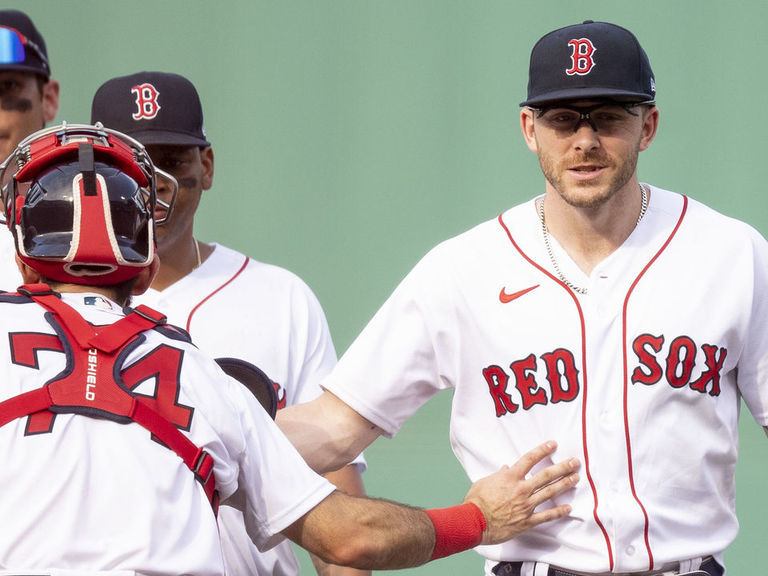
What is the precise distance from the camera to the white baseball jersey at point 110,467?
5.99ft

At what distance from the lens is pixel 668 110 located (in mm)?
5188

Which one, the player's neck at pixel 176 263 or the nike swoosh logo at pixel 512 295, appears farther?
the player's neck at pixel 176 263

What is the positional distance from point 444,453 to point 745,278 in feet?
9.70

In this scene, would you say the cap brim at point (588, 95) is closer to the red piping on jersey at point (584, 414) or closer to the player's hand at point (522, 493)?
the red piping on jersey at point (584, 414)

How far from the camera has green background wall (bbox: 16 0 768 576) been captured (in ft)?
16.9

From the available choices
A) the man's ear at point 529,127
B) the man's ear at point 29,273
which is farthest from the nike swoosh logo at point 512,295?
the man's ear at point 29,273

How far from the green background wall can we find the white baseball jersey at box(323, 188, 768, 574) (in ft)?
7.95

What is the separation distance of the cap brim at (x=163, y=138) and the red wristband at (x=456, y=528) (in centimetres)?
135

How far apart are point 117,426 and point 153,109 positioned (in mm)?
1629

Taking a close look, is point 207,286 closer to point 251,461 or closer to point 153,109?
point 153,109

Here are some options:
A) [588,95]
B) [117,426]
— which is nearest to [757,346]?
[588,95]

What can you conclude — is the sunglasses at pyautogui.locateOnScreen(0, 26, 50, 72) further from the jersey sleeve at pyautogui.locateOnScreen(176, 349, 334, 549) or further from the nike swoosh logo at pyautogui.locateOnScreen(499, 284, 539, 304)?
the jersey sleeve at pyautogui.locateOnScreen(176, 349, 334, 549)

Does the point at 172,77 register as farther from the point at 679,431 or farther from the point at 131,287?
the point at 679,431

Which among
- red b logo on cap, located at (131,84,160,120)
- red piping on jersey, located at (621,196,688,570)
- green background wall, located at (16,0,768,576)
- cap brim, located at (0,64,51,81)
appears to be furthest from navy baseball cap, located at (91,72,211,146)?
green background wall, located at (16,0,768,576)
